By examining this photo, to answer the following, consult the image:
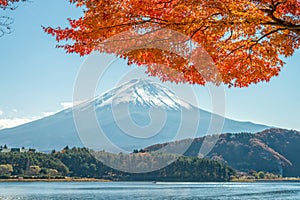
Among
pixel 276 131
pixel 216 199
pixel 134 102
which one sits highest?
pixel 134 102

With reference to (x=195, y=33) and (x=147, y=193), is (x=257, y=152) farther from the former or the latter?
(x=195, y=33)

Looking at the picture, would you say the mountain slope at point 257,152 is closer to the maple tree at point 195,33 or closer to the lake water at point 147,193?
the lake water at point 147,193

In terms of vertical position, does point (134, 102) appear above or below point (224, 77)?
above

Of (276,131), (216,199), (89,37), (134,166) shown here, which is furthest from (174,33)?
(276,131)

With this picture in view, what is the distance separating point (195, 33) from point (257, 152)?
3629 inches

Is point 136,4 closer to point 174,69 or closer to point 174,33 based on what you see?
point 174,33

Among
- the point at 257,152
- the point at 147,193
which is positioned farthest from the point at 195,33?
the point at 257,152

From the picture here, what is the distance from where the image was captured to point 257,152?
94438 millimetres

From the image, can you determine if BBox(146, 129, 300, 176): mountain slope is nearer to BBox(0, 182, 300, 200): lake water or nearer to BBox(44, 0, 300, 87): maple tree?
BBox(0, 182, 300, 200): lake water

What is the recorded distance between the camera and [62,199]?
34.7 meters

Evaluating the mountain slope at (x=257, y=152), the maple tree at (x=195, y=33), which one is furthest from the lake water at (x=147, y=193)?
the mountain slope at (x=257, y=152)

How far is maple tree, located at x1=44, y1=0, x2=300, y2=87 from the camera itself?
16.5ft

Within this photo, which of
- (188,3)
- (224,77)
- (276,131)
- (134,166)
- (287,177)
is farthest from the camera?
(276,131)

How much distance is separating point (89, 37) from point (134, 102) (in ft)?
485
